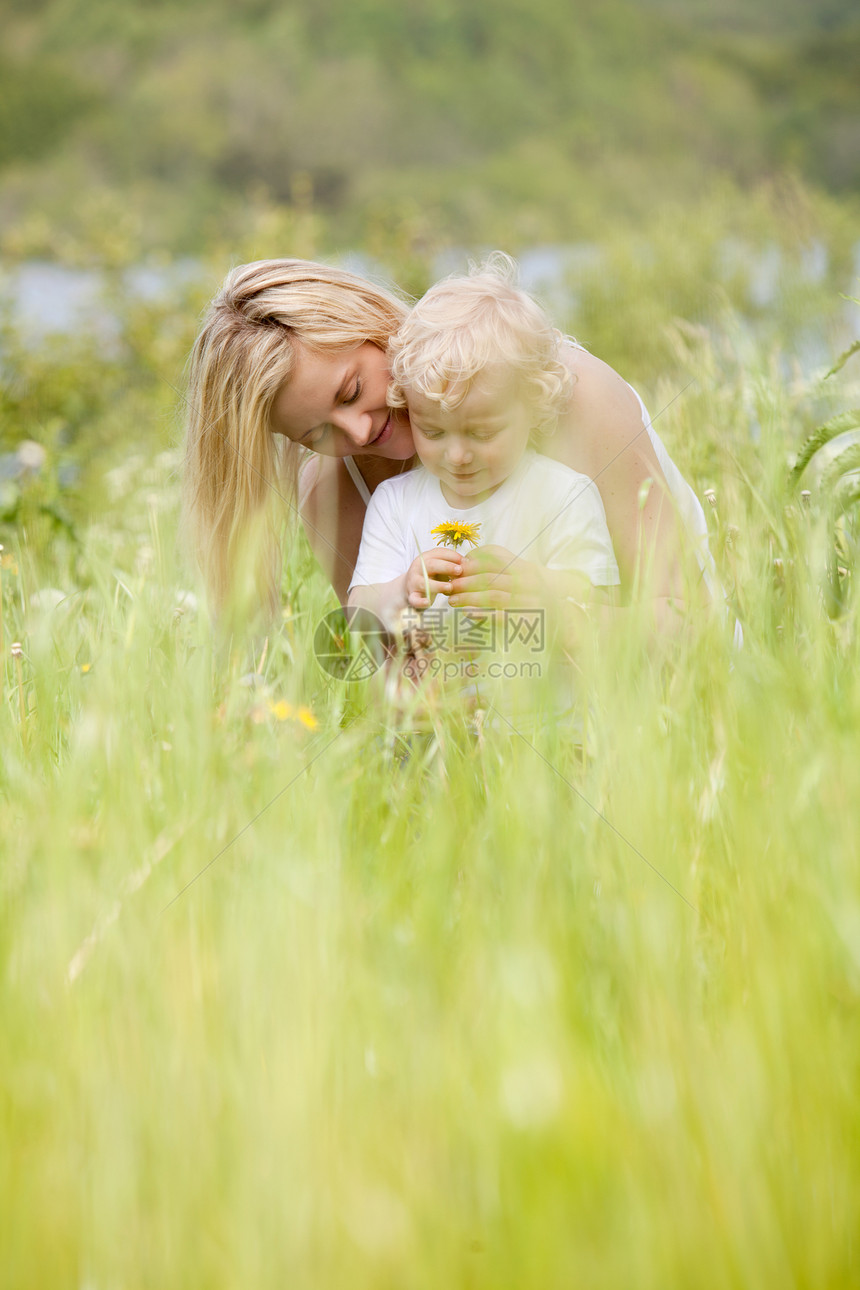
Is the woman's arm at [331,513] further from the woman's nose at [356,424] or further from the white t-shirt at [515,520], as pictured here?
the woman's nose at [356,424]

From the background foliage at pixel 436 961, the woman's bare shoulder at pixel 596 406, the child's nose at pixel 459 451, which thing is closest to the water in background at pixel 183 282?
the woman's bare shoulder at pixel 596 406

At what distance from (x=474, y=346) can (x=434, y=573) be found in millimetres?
355

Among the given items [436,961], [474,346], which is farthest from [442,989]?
[474,346]

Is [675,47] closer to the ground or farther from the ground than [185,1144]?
farther from the ground

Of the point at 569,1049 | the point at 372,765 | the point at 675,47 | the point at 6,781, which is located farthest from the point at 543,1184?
the point at 675,47

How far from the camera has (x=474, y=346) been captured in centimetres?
155

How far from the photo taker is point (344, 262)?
6.74 ft

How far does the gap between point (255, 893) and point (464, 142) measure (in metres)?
30.4

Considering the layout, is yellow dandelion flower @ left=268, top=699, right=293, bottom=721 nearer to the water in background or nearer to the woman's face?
the woman's face

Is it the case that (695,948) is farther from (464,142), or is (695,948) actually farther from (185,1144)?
(464,142)

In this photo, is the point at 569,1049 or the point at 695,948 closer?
the point at 569,1049

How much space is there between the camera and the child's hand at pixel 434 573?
4.74 ft

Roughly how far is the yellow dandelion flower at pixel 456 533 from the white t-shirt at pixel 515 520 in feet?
0.11

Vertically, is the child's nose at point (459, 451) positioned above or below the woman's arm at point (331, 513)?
above
